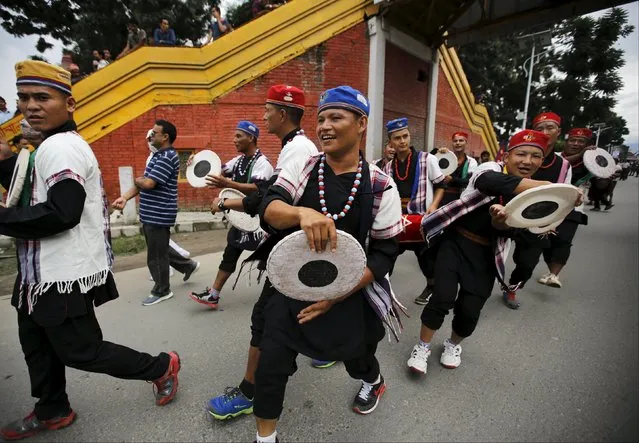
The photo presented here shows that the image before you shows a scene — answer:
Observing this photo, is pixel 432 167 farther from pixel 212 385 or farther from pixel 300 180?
pixel 212 385

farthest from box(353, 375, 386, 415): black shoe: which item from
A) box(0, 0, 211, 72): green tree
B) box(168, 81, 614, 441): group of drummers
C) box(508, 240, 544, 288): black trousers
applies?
box(0, 0, 211, 72): green tree

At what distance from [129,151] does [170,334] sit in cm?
598

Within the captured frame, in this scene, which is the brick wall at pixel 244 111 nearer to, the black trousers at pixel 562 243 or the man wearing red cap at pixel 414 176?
the man wearing red cap at pixel 414 176

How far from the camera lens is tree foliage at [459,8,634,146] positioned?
76.6 ft

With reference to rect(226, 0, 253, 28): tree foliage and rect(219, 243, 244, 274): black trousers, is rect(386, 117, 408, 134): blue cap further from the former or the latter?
rect(226, 0, 253, 28): tree foliage

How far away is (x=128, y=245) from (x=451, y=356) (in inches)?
220

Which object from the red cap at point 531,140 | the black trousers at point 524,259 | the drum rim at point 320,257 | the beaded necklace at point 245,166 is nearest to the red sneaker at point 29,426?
the drum rim at point 320,257

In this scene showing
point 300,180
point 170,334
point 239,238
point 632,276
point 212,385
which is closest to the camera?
point 300,180

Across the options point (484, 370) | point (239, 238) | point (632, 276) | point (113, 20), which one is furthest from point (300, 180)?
point (113, 20)

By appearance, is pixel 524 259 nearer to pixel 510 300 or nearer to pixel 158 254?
pixel 510 300

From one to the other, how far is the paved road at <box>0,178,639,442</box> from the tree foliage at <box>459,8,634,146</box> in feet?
69.8

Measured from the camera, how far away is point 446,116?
13938 mm

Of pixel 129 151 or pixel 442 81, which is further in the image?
pixel 442 81

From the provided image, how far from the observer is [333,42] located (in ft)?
29.1
